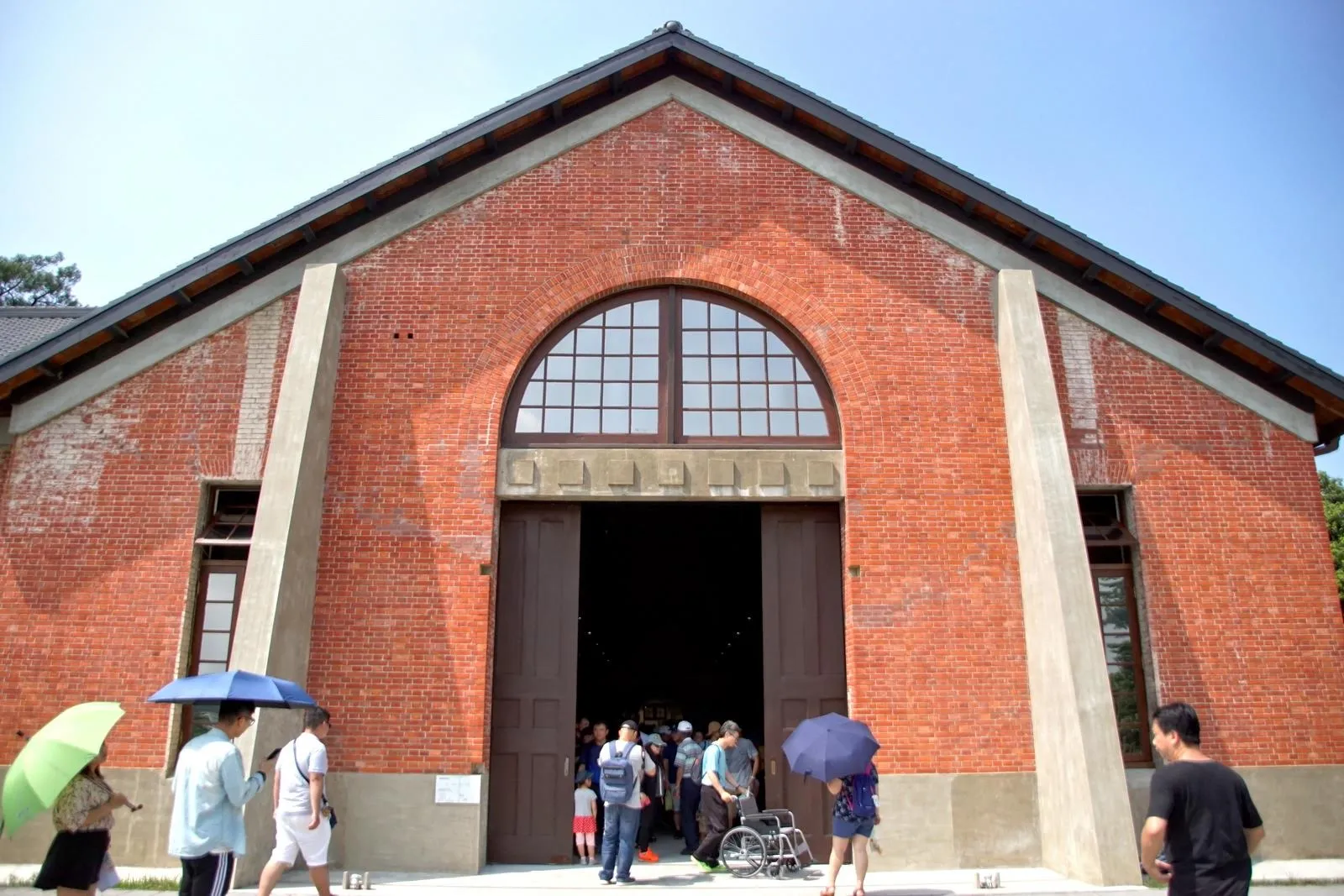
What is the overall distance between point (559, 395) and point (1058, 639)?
20.6 feet

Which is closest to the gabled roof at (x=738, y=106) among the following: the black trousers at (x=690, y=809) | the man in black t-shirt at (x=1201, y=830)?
the black trousers at (x=690, y=809)

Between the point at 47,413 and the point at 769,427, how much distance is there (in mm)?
8560

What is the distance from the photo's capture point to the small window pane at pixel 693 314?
12922 millimetres

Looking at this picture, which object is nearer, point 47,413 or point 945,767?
point 945,767

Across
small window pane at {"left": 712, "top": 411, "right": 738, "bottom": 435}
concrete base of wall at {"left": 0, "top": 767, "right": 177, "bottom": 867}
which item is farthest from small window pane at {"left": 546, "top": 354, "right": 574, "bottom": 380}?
concrete base of wall at {"left": 0, "top": 767, "right": 177, "bottom": 867}

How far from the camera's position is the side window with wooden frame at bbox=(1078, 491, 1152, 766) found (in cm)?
1184

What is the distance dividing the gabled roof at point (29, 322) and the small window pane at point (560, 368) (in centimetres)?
853

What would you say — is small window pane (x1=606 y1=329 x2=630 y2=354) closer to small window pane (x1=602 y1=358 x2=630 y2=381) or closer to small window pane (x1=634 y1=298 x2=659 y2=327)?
small window pane (x1=602 y1=358 x2=630 y2=381)

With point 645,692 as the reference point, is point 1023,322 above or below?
above

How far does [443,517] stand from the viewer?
11914 millimetres

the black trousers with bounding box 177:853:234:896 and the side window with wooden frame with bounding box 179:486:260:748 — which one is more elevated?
the side window with wooden frame with bounding box 179:486:260:748

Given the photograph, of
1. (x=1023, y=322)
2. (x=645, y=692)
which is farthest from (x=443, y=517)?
(x=645, y=692)

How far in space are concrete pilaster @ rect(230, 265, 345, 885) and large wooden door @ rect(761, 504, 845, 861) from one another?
5170 mm

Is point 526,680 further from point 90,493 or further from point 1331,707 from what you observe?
point 1331,707
